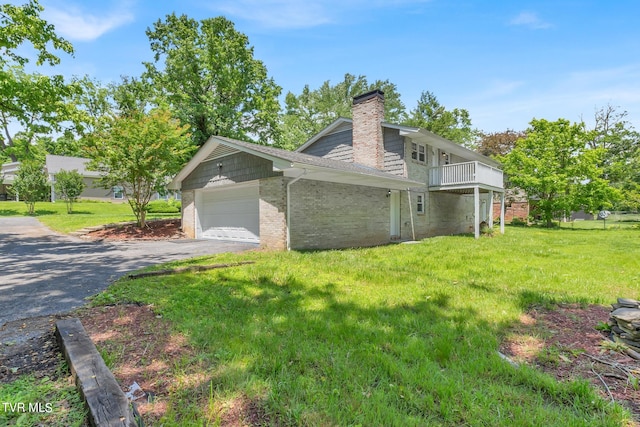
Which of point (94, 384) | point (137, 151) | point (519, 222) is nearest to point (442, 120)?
point (519, 222)

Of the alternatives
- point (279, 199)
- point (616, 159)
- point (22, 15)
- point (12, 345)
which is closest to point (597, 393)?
Answer: point (12, 345)

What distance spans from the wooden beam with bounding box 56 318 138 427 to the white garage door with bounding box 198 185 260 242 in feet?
29.1

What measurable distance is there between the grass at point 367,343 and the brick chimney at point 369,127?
9105 millimetres

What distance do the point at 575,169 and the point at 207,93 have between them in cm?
2655

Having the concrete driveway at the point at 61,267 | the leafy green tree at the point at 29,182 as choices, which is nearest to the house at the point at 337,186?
the concrete driveway at the point at 61,267

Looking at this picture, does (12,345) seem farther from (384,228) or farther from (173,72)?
(173,72)

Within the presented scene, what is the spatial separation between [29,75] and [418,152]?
1614cm

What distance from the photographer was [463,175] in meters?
15.5

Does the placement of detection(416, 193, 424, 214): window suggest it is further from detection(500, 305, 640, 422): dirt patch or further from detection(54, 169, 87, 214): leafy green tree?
detection(54, 169, 87, 214): leafy green tree

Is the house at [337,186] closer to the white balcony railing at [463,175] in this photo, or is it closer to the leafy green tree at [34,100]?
the white balcony railing at [463,175]

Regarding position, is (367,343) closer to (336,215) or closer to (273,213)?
(273,213)

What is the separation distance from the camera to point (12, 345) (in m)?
3.01

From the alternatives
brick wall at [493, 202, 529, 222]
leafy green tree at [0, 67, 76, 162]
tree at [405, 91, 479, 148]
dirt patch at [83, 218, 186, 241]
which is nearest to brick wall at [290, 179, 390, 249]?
dirt patch at [83, 218, 186, 241]

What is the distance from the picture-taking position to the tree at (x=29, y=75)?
10531 millimetres
